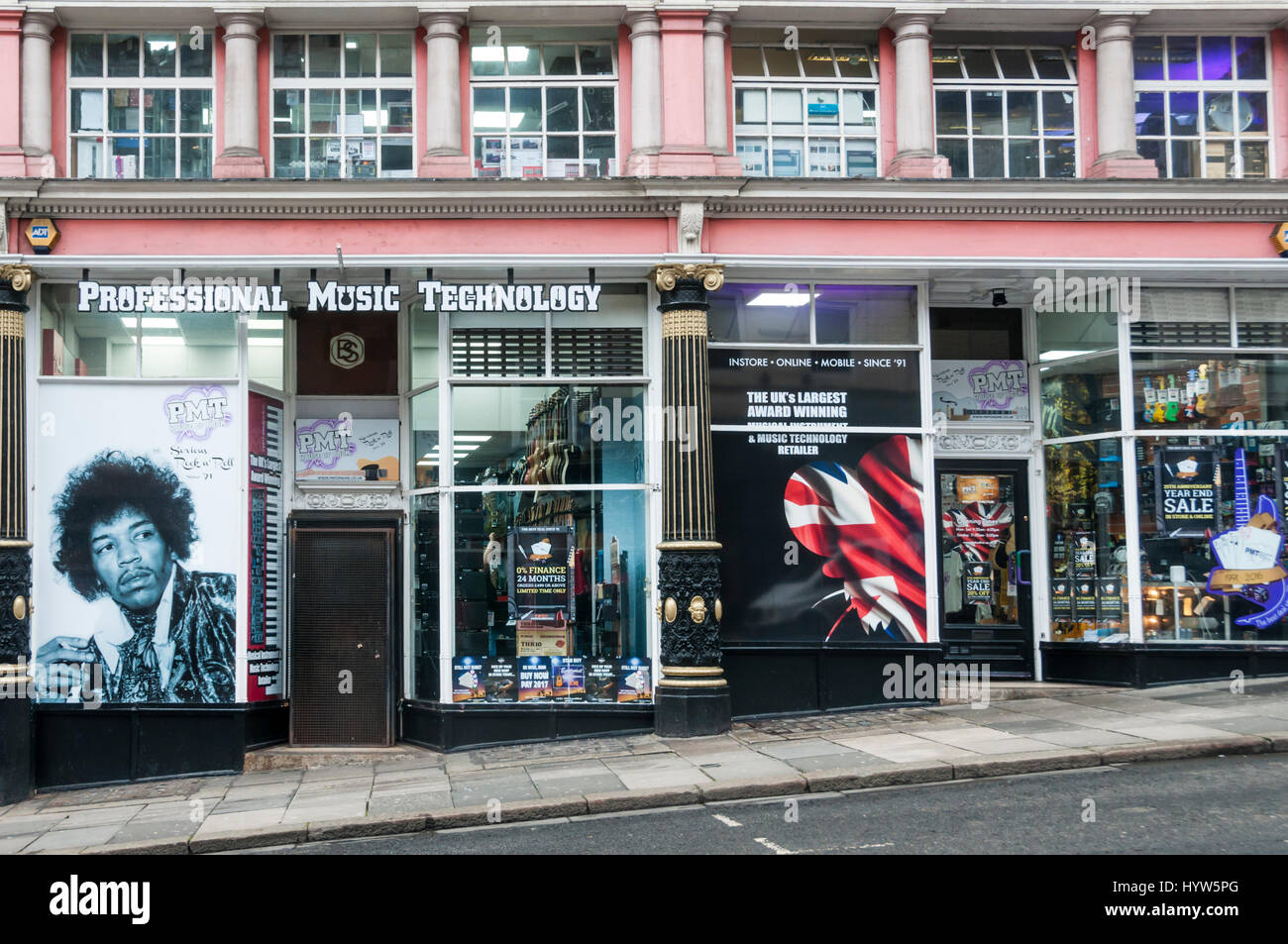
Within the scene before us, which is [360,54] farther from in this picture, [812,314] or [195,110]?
[812,314]

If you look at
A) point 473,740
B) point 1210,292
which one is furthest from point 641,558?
point 1210,292

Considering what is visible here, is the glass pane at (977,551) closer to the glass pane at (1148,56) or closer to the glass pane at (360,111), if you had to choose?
the glass pane at (1148,56)

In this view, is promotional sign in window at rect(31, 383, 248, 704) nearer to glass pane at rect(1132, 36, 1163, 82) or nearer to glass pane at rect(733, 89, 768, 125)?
glass pane at rect(733, 89, 768, 125)

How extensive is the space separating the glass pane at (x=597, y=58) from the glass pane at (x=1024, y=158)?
4752 mm

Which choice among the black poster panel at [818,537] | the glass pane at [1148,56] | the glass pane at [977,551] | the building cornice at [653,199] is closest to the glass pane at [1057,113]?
the glass pane at [1148,56]

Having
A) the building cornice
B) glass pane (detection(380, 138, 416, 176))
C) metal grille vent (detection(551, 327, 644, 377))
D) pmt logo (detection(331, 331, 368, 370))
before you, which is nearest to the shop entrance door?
the building cornice

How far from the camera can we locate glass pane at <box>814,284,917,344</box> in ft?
45.1

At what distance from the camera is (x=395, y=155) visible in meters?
13.6

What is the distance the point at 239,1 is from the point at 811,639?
9.49 metres

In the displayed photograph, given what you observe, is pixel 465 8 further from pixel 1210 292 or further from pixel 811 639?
pixel 1210 292

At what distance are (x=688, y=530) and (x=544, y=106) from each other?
16.9 feet

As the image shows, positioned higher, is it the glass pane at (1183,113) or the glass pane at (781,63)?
the glass pane at (781,63)

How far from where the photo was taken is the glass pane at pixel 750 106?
45.3 ft

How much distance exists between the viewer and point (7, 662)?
1250cm
